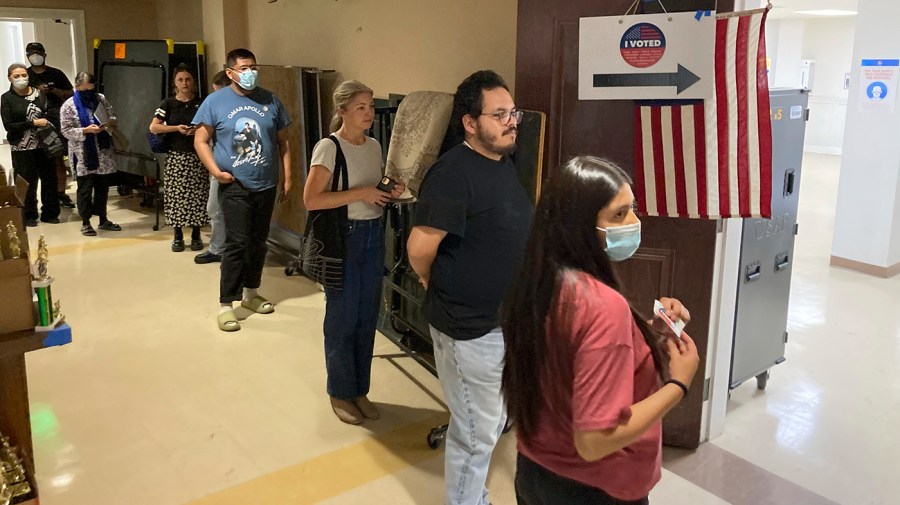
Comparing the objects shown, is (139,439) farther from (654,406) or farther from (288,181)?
(654,406)

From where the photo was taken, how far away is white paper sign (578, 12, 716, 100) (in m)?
2.77

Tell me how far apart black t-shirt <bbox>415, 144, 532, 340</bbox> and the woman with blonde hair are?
0.83 meters

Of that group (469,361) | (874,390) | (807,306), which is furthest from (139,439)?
(807,306)

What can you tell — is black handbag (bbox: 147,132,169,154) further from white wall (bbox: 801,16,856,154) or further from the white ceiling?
white wall (bbox: 801,16,856,154)

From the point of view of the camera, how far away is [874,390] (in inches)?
156

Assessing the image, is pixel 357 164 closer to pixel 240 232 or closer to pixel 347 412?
pixel 347 412

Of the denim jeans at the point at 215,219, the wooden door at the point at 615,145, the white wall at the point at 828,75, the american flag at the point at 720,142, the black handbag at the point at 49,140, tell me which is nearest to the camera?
the american flag at the point at 720,142

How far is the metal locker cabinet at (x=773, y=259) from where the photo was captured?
11.5 feet

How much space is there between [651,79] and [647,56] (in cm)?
9

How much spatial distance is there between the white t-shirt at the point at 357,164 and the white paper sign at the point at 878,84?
15.0 feet

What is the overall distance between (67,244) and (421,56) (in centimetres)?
395

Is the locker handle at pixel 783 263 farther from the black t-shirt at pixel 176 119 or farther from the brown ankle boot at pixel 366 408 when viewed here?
the black t-shirt at pixel 176 119

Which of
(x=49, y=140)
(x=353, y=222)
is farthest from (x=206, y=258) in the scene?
(x=353, y=222)

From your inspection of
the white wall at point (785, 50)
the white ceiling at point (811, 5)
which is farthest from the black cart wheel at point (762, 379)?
the white wall at point (785, 50)
